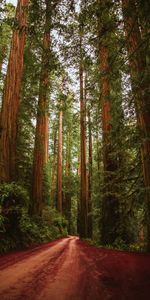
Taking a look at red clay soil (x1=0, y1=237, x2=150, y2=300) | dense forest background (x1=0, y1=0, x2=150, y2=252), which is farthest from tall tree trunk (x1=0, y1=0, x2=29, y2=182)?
red clay soil (x1=0, y1=237, x2=150, y2=300)

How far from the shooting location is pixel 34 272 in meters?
3.25

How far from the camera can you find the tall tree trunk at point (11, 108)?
26.5 feet

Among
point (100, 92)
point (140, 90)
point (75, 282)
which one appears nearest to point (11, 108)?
point (100, 92)

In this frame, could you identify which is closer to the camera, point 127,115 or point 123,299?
point 123,299

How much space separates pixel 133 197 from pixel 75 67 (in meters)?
3.82

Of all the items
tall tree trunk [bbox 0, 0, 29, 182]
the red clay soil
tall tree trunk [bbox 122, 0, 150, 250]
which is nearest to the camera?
the red clay soil

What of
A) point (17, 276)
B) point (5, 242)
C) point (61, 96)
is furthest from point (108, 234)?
point (17, 276)

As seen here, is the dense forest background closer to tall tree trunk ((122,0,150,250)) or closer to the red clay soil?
tall tree trunk ((122,0,150,250))

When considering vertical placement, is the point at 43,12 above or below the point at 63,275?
above

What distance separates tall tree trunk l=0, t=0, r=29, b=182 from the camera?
8070 mm

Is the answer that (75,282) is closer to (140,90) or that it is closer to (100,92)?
(140,90)

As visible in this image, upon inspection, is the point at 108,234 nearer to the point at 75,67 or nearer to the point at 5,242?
the point at 5,242

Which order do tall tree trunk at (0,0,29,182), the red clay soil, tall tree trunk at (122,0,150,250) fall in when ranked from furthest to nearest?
1. tall tree trunk at (0,0,29,182)
2. tall tree trunk at (122,0,150,250)
3. the red clay soil

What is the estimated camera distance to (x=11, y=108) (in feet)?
29.1
